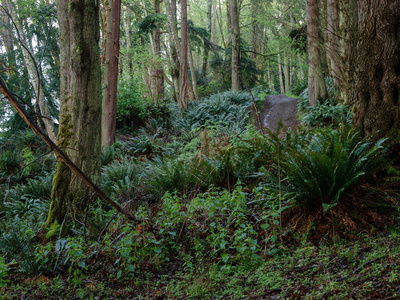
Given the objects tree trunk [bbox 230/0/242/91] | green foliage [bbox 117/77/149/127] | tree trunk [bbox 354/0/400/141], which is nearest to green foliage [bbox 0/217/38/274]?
tree trunk [bbox 354/0/400/141]

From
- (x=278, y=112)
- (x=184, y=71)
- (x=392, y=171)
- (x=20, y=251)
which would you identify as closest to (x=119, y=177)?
(x=20, y=251)

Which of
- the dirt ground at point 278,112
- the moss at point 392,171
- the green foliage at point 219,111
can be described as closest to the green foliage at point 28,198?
the moss at point 392,171

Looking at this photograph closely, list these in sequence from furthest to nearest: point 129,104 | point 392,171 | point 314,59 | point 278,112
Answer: point 278,112 < point 129,104 < point 314,59 < point 392,171

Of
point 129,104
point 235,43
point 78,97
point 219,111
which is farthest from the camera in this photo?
point 235,43

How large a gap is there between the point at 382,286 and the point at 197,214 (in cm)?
242

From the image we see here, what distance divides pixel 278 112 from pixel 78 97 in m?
10.4

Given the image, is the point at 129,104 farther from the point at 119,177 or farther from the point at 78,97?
the point at 78,97

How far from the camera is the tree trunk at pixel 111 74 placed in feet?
33.4

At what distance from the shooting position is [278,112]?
43.8ft

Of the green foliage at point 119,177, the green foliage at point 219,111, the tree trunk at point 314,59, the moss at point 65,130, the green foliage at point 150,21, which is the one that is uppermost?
the green foliage at point 150,21

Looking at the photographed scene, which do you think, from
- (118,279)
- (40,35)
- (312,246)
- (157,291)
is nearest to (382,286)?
(312,246)

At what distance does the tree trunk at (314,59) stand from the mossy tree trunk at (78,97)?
8.34 metres

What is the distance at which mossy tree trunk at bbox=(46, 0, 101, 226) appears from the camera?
455 centimetres

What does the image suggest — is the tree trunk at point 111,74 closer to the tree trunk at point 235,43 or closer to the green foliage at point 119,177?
the green foliage at point 119,177
